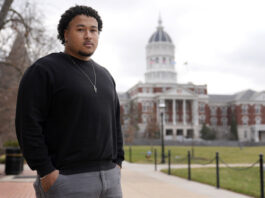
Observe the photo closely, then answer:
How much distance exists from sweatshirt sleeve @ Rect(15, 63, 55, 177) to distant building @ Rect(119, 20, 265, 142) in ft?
245

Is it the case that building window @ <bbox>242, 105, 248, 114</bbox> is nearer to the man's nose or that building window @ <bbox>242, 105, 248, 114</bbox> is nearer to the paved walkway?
the paved walkway

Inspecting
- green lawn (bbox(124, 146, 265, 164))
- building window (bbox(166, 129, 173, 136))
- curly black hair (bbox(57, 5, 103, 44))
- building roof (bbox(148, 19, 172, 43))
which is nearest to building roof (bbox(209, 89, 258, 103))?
building window (bbox(166, 129, 173, 136))

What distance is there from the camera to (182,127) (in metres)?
84.4

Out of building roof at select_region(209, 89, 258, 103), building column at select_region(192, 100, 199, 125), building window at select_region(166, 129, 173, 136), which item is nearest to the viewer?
building column at select_region(192, 100, 199, 125)

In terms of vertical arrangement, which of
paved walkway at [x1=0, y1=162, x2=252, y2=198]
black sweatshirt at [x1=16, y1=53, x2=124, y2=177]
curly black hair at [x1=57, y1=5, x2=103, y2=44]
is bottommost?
paved walkway at [x1=0, y1=162, x2=252, y2=198]

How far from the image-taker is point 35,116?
2574 millimetres

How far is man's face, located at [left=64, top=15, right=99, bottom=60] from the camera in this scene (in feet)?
9.32

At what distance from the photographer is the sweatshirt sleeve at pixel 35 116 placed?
249 cm

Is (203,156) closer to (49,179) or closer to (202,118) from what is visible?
(49,179)

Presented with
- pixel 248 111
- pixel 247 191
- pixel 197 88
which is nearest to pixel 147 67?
pixel 197 88

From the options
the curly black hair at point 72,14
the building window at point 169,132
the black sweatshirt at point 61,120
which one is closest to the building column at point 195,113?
the building window at point 169,132

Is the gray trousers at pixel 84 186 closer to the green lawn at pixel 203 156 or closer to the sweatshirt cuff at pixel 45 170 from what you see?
the sweatshirt cuff at pixel 45 170

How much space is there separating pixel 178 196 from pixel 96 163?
659 centimetres

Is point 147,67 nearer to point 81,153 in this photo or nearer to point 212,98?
point 212,98
